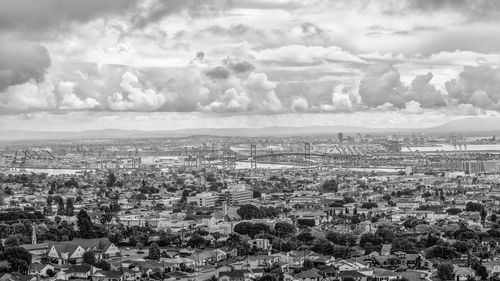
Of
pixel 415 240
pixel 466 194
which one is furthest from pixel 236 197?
pixel 415 240

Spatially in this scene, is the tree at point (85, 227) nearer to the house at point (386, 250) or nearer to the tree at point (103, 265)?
the tree at point (103, 265)

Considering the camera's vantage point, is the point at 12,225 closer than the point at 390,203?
Yes

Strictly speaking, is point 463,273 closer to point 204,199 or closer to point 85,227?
point 85,227

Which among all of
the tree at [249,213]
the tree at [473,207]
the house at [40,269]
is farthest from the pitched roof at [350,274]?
the tree at [473,207]

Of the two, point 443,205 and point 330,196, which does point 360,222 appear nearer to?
point 443,205

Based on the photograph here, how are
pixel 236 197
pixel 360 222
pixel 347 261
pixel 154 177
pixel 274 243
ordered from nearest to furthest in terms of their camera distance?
1. pixel 347 261
2. pixel 274 243
3. pixel 360 222
4. pixel 236 197
5. pixel 154 177

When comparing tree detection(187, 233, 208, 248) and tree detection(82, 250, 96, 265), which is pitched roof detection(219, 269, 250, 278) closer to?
tree detection(82, 250, 96, 265)

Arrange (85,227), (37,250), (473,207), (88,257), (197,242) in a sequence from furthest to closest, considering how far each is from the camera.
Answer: (473,207) < (85,227) < (197,242) < (37,250) < (88,257)

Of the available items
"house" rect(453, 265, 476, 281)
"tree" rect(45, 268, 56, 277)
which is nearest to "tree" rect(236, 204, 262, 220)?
"tree" rect(45, 268, 56, 277)

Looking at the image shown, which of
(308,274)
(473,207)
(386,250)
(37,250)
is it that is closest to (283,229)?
(386,250)
